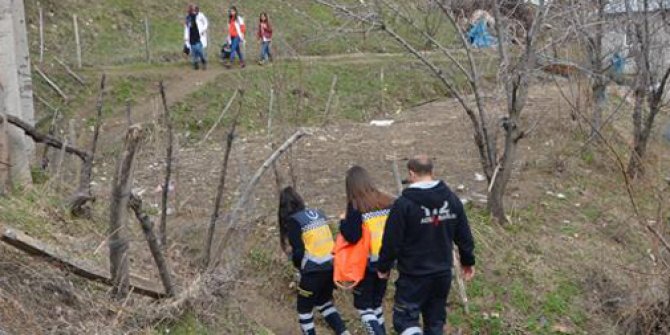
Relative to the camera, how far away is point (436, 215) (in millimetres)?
5219

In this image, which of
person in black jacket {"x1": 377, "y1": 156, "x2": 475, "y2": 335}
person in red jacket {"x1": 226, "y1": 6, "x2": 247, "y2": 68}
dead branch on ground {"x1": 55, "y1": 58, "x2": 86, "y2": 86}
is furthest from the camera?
person in red jacket {"x1": 226, "y1": 6, "x2": 247, "y2": 68}

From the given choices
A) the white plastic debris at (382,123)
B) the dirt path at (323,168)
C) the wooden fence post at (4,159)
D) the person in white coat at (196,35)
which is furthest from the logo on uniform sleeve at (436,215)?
the person in white coat at (196,35)

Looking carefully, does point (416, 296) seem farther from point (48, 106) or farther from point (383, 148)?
point (48, 106)

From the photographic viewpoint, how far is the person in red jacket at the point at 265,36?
17828 mm

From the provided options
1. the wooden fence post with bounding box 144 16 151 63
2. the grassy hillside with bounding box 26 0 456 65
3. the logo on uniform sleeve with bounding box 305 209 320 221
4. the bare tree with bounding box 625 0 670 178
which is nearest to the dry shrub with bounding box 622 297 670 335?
the bare tree with bounding box 625 0 670 178

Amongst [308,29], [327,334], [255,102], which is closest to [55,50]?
[255,102]

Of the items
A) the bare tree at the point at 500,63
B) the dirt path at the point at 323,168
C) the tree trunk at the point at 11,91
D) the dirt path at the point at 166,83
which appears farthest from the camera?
the dirt path at the point at 166,83

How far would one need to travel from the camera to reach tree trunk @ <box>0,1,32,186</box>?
6.64 m

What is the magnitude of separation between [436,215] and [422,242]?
211mm

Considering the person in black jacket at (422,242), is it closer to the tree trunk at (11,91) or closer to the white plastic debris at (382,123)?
the tree trunk at (11,91)

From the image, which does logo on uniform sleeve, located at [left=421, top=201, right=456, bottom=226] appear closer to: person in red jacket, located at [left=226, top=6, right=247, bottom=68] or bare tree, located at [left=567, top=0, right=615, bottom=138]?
bare tree, located at [left=567, top=0, right=615, bottom=138]

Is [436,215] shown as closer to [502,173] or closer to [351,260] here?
[351,260]

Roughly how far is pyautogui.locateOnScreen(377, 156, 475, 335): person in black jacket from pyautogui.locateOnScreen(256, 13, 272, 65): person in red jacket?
13.0m

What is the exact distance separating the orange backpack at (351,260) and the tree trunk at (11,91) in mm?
2910
